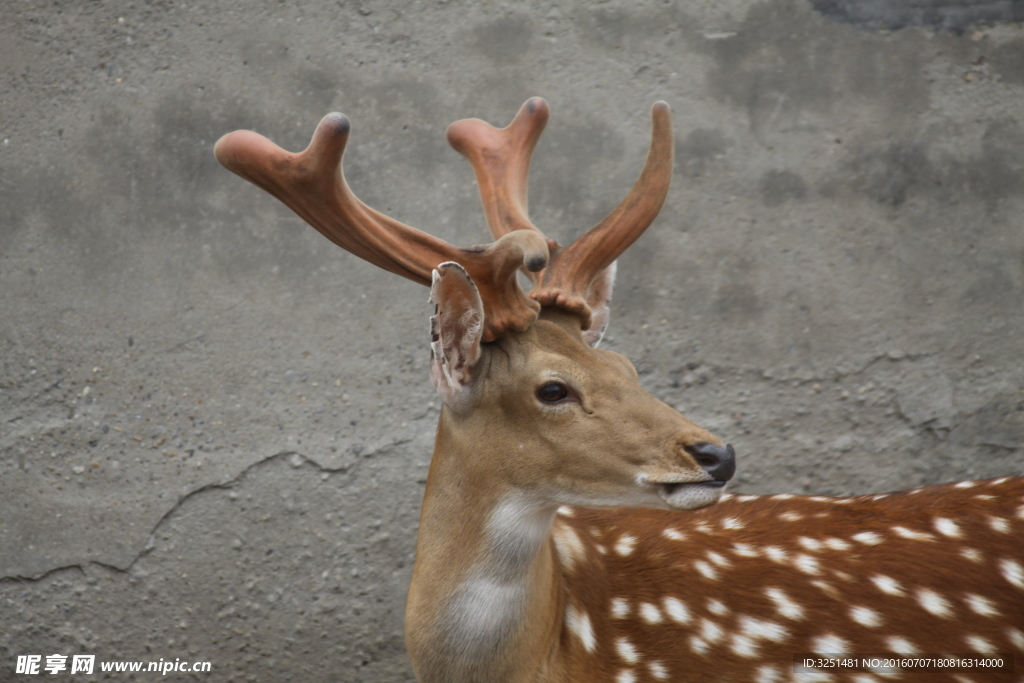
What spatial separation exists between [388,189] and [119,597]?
1728 mm

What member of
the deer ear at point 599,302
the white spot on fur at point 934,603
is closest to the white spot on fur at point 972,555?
the white spot on fur at point 934,603

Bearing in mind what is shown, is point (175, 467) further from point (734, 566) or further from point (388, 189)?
point (734, 566)

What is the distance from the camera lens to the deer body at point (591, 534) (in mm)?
1917

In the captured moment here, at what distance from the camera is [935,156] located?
357cm

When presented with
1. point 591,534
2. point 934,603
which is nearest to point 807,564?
point 934,603

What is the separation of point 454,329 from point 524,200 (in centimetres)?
59

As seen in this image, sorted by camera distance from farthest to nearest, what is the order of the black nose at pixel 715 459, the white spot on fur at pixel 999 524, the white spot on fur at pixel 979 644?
1. the white spot on fur at pixel 999 524
2. the white spot on fur at pixel 979 644
3. the black nose at pixel 715 459

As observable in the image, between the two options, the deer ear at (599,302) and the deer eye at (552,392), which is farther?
the deer ear at (599,302)

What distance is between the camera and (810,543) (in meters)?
2.28

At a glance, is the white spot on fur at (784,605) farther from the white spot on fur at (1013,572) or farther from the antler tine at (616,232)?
the antler tine at (616,232)

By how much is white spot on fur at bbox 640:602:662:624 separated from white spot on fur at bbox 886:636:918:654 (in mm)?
510

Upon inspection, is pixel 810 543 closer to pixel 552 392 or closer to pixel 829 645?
pixel 829 645

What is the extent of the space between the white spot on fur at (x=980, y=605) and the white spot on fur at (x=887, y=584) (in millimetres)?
146

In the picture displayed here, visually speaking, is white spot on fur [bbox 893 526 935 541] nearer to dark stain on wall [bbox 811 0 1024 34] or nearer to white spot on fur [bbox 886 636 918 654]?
white spot on fur [bbox 886 636 918 654]
